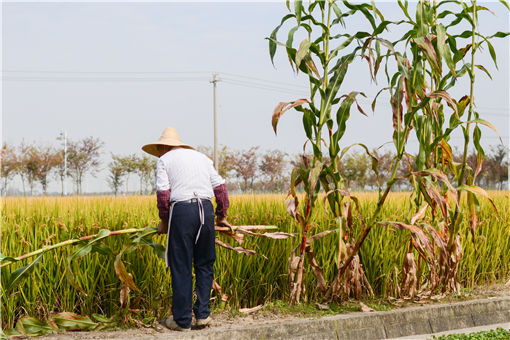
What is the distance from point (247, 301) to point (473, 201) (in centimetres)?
255

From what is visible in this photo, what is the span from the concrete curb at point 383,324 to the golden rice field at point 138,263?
48 centimetres

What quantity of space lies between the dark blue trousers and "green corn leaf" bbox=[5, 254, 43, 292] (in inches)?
46.3

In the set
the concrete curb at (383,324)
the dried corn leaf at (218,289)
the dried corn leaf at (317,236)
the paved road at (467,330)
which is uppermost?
the dried corn leaf at (317,236)

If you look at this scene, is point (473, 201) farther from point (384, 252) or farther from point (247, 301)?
point (247, 301)

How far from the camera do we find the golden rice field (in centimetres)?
454

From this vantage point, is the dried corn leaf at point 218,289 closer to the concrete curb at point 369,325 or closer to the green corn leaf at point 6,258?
the concrete curb at point 369,325

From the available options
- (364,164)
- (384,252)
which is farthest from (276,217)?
(364,164)

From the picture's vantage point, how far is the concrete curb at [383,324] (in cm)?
429

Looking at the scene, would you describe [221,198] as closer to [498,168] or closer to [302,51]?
[302,51]

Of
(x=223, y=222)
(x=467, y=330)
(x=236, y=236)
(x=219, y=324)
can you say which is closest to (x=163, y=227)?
(x=223, y=222)

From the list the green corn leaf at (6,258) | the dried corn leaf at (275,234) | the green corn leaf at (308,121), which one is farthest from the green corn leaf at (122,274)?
the green corn leaf at (308,121)

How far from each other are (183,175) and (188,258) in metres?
Answer: 0.74

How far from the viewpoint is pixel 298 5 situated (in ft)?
15.4

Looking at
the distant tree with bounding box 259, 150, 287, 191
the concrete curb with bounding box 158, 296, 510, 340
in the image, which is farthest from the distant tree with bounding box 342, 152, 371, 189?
the concrete curb with bounding box 158, 296, 510, 340
